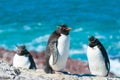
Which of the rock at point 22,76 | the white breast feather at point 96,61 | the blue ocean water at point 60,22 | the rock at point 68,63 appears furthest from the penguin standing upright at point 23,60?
the blue ocean water at point 60,22

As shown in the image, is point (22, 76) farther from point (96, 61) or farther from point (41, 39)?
point (41, 39)

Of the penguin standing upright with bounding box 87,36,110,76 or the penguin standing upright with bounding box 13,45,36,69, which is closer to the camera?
the penguin standing upright with bounding box 87,36,110,76

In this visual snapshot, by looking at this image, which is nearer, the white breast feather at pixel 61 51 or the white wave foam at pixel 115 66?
the white breast feather at pixel 61 51

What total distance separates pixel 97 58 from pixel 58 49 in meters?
0.74

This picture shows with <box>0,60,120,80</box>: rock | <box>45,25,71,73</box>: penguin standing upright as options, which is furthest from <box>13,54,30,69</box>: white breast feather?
<box>0,60,120,80</box>: rock

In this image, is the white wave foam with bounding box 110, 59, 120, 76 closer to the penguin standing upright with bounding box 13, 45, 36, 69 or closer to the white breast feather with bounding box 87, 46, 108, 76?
the penguin standing upright with bounding box 13, 45, 36, 69

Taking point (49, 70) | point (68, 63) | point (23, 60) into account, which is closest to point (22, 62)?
point (23, 60)

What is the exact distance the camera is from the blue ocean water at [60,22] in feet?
97.5

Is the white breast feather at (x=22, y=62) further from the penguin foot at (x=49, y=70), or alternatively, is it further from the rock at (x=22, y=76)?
the rock at (x=22, y=76)

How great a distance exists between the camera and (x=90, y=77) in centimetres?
946

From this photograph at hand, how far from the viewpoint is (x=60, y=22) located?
122 feet

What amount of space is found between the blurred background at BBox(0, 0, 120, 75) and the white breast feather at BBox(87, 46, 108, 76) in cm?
1159

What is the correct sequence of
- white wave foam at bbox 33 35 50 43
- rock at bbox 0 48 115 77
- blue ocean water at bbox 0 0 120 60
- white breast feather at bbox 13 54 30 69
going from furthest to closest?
white wave foam at bbox 33 35 50 43 → blue ocean water at bbox 0 0 120 60 → rock at bbox 0 48 115 77 → white breast feather at bbox 13 54 30 69

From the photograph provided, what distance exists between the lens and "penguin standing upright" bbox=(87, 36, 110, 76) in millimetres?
10125
